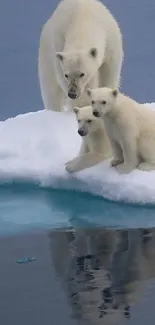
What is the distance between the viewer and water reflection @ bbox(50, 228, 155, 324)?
140 inches

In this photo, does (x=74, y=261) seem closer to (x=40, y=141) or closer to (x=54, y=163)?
(x=54, y=163)

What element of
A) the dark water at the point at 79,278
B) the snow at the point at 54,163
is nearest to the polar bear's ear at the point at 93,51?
the snow at the point at 54,163

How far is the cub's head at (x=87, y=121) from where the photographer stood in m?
4.76

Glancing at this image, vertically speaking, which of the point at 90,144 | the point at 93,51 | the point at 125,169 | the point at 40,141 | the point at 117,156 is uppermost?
the point at 93,51

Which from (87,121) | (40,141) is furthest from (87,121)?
(40,141)

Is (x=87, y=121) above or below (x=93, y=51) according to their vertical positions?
below

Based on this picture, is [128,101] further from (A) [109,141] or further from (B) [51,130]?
(B) [51,130]

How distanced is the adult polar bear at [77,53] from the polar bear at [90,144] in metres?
0.26

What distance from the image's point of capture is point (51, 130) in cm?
555

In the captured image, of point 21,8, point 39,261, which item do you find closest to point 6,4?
point 21,8

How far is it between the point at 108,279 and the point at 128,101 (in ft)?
4.28

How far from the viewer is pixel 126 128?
4707mm

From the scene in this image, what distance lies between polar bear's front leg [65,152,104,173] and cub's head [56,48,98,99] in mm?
344

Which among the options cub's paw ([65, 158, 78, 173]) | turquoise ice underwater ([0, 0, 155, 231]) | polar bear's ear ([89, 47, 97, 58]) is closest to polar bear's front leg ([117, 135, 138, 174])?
turquoise ice underwater ([0, 0, 155, 231])
